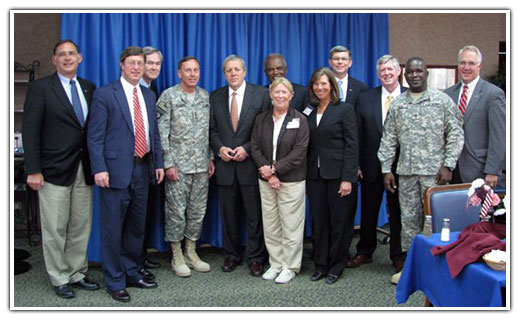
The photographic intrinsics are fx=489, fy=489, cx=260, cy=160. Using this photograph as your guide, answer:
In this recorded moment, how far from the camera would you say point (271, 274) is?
3.53 meters

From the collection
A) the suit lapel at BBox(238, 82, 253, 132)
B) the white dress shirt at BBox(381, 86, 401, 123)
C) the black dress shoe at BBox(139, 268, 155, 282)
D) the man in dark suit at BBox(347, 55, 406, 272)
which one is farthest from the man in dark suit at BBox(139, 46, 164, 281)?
the white dress shirt at BBox(381, 86, 401, 123)

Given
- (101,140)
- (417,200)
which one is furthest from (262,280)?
(101,140)

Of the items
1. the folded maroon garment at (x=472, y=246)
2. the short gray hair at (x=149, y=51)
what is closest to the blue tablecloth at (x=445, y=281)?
the folded maroon garment at (x=472, y=246)

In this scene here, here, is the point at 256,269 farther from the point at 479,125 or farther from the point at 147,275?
the point at 479,125

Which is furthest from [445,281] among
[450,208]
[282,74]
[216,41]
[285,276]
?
[216,41]

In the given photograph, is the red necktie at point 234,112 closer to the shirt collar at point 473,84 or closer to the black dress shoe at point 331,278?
the black dress shoe at point 331,278

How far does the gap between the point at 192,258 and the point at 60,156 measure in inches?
51.0

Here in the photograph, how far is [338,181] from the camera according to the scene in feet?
11.1

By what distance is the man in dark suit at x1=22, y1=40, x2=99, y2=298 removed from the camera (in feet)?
9.83

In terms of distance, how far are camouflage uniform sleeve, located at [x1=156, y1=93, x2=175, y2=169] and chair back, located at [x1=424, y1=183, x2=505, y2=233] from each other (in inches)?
70.3

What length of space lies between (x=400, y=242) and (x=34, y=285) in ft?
8.70

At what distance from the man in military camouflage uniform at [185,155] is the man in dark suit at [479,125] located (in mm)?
1817

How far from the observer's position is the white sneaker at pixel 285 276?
3441 millimetres

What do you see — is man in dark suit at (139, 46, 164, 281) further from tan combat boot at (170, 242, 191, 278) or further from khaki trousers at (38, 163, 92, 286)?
khaki trousers at (38, 163, 92, 286)
